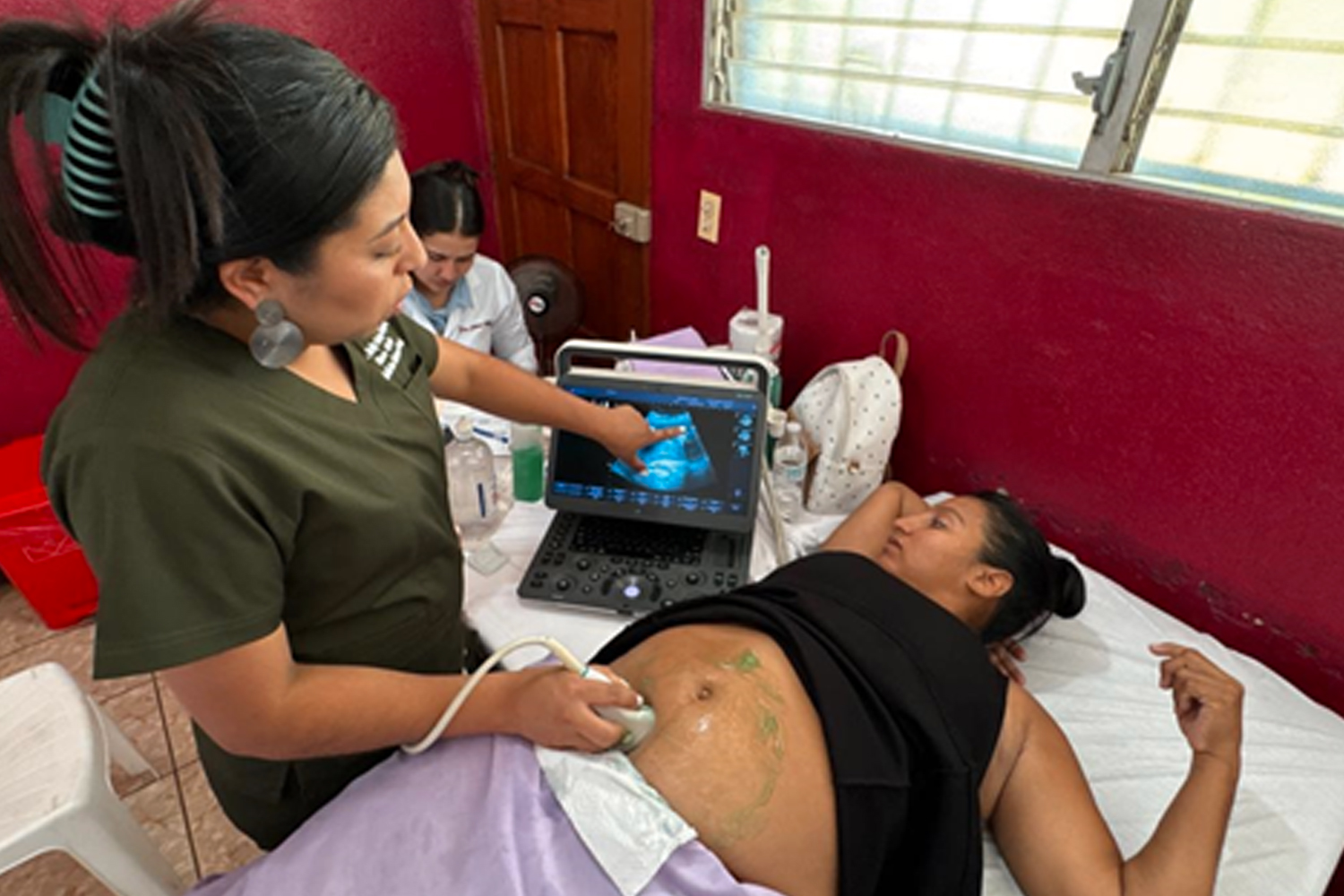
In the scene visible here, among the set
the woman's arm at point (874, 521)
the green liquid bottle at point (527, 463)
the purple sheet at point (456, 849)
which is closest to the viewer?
the purple sheet at point (456, 849)

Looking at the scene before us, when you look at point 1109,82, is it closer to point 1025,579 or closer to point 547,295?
point 1025,579

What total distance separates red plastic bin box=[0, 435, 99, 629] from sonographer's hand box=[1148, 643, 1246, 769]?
7.38ft

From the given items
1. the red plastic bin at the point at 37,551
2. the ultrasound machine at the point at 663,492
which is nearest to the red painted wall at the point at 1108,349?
the ultrasound machine at the point at 663,492

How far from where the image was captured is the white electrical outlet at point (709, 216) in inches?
74.0

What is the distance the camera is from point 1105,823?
896mm

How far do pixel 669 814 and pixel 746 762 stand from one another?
12cm

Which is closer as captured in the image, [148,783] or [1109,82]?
[1109,82]

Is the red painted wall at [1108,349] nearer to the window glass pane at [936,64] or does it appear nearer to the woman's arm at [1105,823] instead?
the window glass pane at [936,64]

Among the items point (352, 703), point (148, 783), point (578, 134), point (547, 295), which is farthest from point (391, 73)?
point (352, 703)

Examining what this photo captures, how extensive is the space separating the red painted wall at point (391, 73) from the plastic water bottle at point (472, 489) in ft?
4.87

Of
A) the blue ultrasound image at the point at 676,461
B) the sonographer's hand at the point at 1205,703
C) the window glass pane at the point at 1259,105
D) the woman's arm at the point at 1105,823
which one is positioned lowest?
the woman's arm at the point at 1105,823

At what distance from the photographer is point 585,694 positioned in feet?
2.45

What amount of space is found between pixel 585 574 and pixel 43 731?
91cm

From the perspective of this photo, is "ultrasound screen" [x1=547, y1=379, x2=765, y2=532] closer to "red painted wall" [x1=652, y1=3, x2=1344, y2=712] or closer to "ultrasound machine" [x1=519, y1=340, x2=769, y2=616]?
"ultrasound machine" [x1=519, y1=340, x2=769, y2=616]
